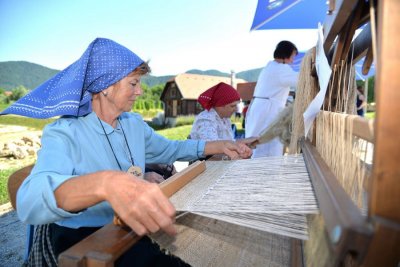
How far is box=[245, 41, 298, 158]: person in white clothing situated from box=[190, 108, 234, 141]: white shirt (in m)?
0.58

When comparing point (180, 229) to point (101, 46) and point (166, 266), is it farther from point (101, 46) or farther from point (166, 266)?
point (101, 46)

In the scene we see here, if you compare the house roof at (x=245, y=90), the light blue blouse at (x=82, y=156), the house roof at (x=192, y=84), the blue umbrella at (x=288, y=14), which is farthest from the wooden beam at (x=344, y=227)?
the house roof at (x=192, y=84)

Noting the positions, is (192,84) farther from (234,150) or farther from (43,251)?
(43,251)

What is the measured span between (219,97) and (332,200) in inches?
105

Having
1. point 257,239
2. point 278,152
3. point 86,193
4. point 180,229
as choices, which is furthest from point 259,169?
point 278,152

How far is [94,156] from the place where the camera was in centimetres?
139

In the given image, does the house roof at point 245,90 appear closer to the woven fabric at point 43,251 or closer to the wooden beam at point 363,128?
the woven fabric at point 43,251

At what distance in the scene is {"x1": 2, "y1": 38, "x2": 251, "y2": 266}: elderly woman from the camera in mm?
767

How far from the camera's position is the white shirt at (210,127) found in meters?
2.91

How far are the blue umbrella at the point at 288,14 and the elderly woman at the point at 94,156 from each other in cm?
300

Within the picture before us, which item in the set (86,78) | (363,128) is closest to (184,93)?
(86,78)

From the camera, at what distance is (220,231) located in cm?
119

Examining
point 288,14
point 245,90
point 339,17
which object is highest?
point 288,14

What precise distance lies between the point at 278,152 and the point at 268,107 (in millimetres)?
539
